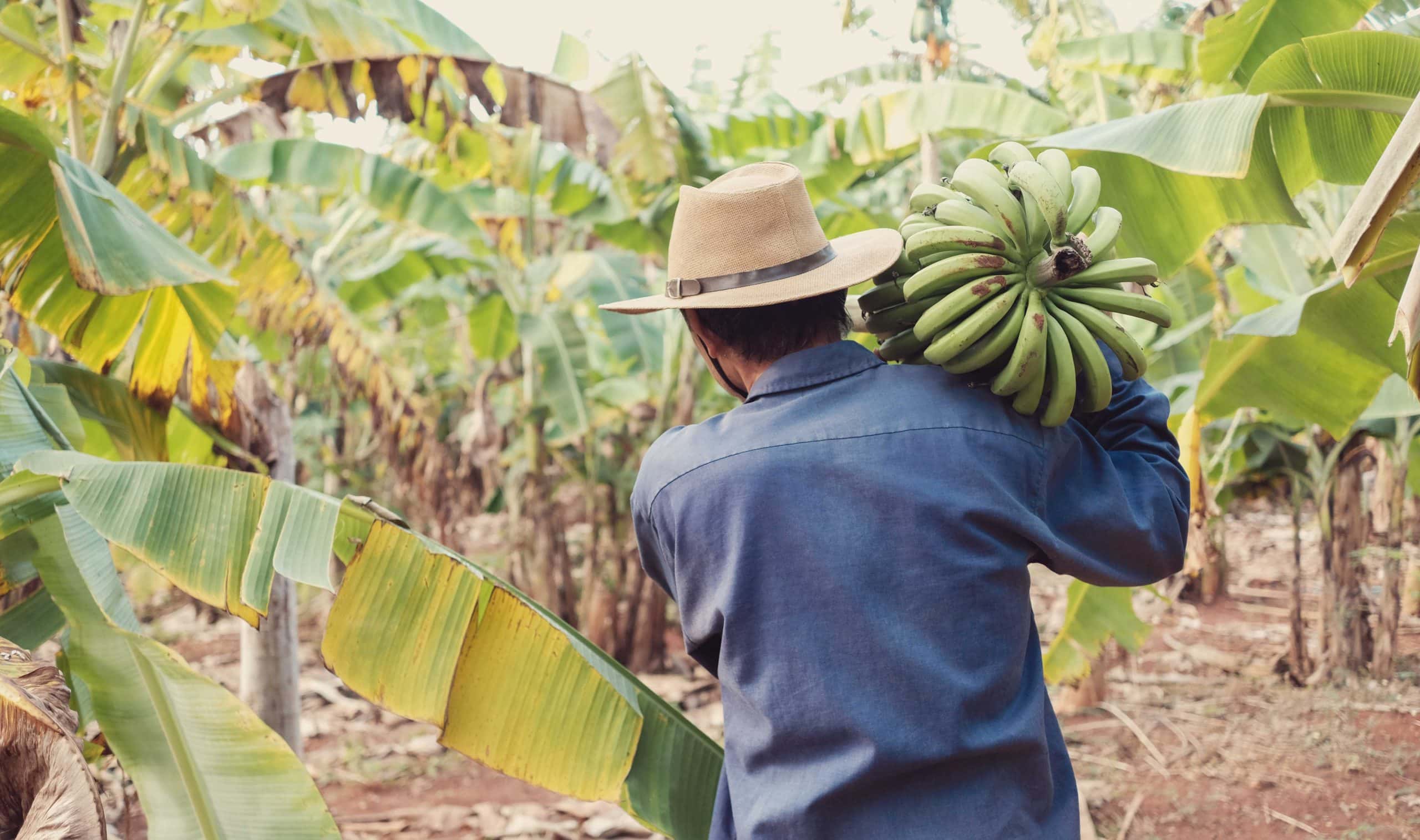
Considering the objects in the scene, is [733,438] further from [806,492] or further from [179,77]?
[179,77]

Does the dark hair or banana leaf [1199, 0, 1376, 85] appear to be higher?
banana leaf [1199, 0, 1376, 85]

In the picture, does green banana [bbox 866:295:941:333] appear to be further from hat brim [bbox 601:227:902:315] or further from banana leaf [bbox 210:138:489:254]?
banana leaf [bbox 210:138:489:254]

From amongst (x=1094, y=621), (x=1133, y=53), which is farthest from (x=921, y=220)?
(x=1133, y=53)

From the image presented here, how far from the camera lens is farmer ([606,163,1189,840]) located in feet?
5.26

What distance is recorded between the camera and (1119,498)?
1710 millimetres

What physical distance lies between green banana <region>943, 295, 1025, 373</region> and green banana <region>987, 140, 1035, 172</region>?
1.28ft

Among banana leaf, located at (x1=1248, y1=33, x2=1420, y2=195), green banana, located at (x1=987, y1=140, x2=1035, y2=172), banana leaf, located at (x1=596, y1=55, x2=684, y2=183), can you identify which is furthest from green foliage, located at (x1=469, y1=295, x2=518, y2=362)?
green banana, located at (x1=987, y1=140, x2=1035, y2=172)

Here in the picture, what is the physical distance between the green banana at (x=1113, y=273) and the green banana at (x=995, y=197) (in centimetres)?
12

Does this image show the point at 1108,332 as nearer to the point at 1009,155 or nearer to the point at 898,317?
the point at 898,317

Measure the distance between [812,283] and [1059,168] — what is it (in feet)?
1.80

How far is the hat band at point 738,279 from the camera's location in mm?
1791

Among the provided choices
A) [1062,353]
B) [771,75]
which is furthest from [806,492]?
[771,75]

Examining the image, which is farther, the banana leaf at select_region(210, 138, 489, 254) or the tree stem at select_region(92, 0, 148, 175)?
the banana leaf at select_region(210, 138, 489, 254)

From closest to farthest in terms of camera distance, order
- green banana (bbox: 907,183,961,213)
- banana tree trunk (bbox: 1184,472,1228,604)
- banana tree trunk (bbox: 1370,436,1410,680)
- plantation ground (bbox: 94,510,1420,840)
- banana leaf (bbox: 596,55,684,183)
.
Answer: green banana (bbox: 907,183,961,213)
banana tree trunk (bbox: 1184,472,1228,604)
plantation ground (bbox: 94,510,1420,840)
banana tree trunk (bbox: 1370,436,1410,680)
banana leaf (bbox: 596,55,684,183)
